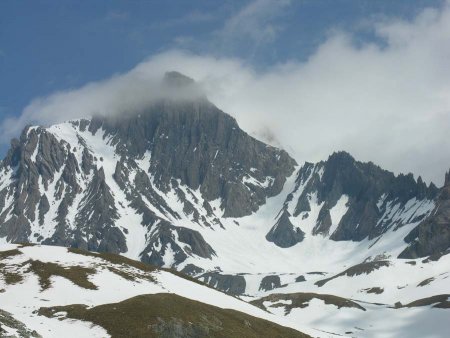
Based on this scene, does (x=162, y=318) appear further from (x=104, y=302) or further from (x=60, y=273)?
(x=60, y=273)

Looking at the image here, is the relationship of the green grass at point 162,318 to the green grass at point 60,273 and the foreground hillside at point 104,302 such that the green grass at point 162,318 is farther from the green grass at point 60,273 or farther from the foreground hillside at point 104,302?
the green grass at point 60,273

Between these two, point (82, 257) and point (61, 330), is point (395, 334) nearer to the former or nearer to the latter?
point (82, 257)

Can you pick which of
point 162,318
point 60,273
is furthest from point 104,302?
point 60,273

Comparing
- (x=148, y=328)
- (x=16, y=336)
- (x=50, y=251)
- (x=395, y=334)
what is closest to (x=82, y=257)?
(x=50, y=251)

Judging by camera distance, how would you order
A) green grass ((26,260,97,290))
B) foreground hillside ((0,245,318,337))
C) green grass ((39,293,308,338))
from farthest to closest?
green grass ((26,260,97,290))
green grass ((39,293,308,338))
foreground hillside ((0,245,318,337))

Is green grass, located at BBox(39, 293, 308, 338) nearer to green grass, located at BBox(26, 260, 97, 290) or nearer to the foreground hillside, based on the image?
the foreground hillside

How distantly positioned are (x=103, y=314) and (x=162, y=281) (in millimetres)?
27176

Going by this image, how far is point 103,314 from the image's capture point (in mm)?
66938

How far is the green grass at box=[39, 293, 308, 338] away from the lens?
64.5 metres

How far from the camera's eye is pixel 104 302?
241 ft

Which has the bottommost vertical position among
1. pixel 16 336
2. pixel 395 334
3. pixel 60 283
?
pixel 16 336

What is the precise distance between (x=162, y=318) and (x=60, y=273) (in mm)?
19709

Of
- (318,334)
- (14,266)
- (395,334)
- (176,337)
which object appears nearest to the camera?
(176,337)

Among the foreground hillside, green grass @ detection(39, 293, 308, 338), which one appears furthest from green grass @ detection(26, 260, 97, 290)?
green grass @ detection(39, 293, 308, 338)
